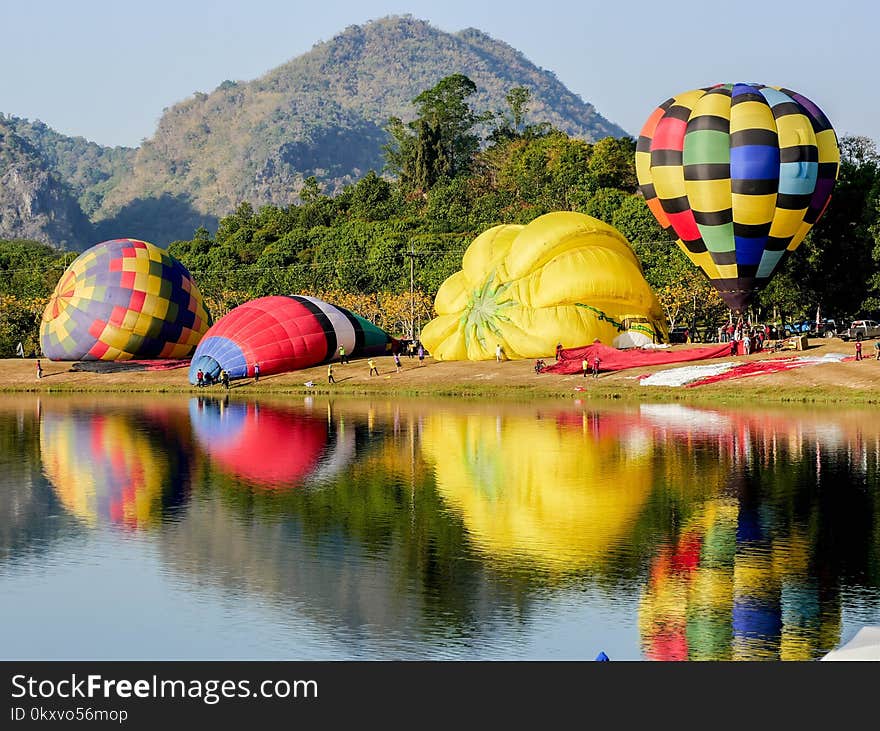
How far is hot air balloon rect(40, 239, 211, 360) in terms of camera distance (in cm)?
7444

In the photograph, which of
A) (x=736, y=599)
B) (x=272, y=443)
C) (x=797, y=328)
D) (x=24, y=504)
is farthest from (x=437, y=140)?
(x=736, y=599)

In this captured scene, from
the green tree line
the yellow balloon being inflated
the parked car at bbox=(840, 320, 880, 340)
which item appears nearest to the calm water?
the yellow balloon being inflated

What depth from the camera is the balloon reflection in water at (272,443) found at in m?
34.4

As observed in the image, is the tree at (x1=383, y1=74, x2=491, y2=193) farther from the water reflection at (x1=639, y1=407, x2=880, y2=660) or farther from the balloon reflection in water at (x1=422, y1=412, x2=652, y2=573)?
the water reflection at (x1=639, y1=407, x2=880, y2=660)

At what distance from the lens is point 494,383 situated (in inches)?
2415

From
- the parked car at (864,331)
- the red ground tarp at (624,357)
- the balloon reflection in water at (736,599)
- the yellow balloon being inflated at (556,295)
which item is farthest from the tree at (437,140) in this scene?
the balloon reflection in water at (736,599)

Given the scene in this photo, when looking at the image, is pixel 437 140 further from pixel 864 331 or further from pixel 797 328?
pixel 864 331

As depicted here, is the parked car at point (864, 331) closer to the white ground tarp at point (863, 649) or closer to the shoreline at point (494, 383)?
the shoreline at point (494, 383)

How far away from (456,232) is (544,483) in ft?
349

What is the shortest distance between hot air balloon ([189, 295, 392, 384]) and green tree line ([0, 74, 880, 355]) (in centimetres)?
1959

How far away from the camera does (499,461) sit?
116ft

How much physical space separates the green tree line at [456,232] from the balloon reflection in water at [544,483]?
1446 inches

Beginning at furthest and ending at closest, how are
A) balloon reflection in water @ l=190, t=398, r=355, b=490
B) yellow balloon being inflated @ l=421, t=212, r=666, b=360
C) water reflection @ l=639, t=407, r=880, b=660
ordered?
yellow balloon being inflated @ l=421, t=212, r=666, b=360 → balloon reflection in water @ l=190, t=398, r=355, b=490 → water reflection @ l=639, t=407, r=880, b=660
